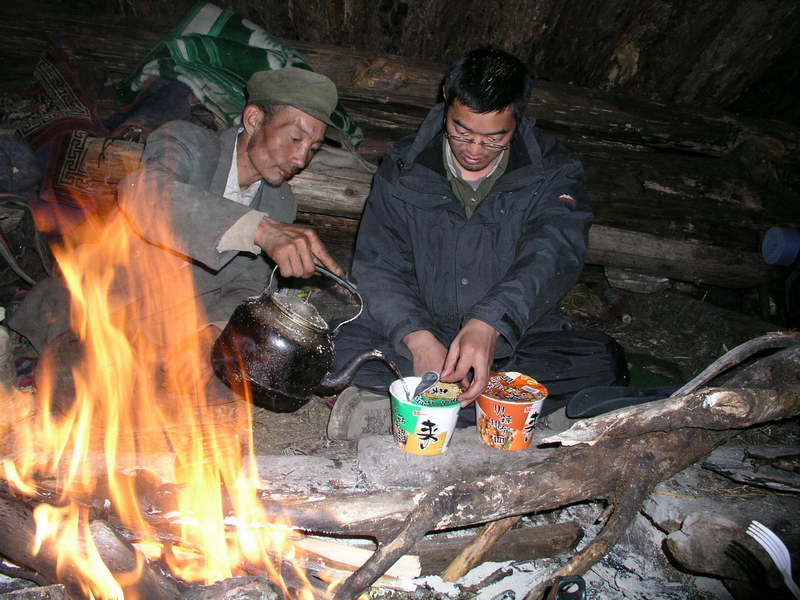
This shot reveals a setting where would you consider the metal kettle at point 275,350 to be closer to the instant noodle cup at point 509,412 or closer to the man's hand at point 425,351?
the man's hand at point 425,351

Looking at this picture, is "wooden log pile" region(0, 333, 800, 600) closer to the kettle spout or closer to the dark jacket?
the kettle spout

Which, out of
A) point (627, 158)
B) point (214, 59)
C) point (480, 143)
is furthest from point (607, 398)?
point (214, 59)

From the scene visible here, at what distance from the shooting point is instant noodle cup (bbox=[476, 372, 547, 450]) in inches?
81.3

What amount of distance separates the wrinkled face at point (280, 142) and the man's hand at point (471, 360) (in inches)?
58.5

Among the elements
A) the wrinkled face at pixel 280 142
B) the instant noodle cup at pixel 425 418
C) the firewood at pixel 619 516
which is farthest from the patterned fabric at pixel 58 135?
the firewood at pixel 619 516

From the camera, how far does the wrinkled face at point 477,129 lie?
246cm

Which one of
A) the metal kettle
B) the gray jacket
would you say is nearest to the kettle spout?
the metal kettle

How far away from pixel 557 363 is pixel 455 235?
97cm

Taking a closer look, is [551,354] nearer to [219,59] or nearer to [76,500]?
[76,500]

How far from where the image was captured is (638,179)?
488 cm

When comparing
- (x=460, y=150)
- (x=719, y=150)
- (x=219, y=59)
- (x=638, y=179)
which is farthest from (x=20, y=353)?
(x=719, y=150)

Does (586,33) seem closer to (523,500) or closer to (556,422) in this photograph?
(556,422)

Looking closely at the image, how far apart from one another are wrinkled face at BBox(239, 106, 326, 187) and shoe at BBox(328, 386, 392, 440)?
1407mm

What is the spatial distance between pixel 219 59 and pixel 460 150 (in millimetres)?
2499
